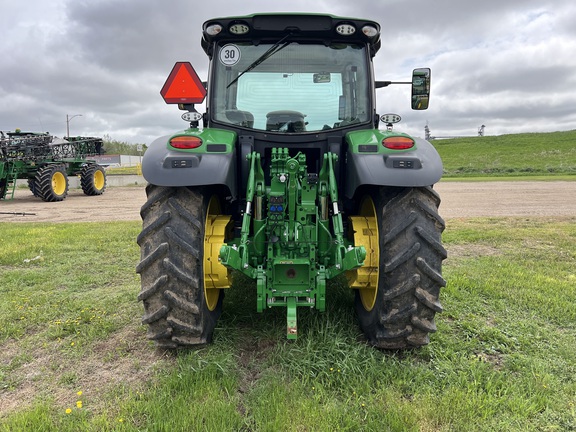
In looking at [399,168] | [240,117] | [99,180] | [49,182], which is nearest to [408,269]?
[399,168]

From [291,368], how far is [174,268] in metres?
0.99

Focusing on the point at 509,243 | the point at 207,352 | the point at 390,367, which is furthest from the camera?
the point at 509,243

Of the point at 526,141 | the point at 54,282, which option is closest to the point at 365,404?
the point at 54,282

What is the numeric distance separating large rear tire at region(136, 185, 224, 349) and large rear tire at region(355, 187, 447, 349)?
4.02ft

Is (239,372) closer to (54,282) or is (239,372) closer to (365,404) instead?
(365,404)

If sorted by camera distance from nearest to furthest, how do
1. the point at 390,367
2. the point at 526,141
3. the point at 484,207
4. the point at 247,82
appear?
the point at 390,367, the point at 247,82, the point at 484,207, the point at 526,141

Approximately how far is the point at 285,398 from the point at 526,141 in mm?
52726

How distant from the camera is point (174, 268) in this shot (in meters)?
2.60

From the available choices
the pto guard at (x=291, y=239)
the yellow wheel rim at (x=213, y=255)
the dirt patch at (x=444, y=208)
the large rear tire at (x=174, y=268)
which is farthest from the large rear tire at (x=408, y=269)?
the dirt patch at (x=444, y=208)

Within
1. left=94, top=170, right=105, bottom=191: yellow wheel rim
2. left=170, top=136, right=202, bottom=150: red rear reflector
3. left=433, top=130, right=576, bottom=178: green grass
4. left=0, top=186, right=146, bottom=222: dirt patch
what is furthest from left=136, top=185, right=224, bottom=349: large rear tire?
left=433, top=130, right=576, bottom=178: green grass

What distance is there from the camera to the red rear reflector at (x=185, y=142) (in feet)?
9.07

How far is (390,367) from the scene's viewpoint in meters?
2.62

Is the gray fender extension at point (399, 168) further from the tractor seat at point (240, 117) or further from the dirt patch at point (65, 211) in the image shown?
the dirt patch at point (65, 211)

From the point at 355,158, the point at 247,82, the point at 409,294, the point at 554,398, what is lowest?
the point at 554,398
